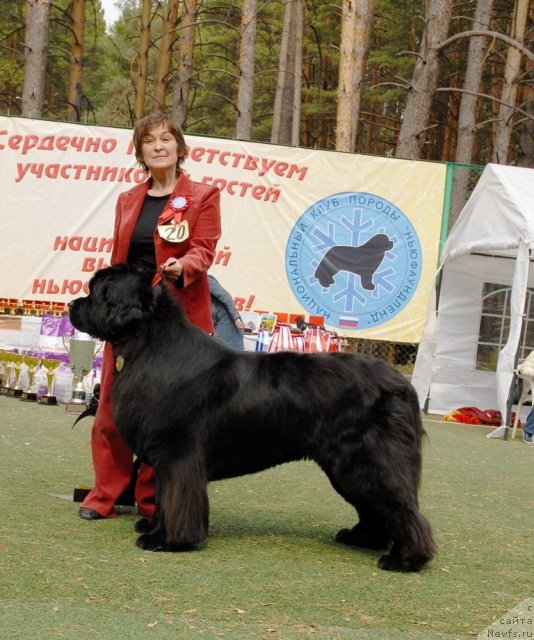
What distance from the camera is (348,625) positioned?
348cm

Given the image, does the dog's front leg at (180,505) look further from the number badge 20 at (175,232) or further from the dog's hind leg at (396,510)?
the number badge 20 at (175,232)

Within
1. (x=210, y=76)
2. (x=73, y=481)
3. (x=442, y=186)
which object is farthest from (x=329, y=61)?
(x=73, y=481)

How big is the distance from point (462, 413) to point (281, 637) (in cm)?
918

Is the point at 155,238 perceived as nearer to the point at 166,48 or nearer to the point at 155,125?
the point at 155,125

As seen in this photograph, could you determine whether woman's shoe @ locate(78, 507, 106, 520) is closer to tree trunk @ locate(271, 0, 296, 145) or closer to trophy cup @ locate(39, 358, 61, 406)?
trophy cup @ locate(39, 358, 61, 406)

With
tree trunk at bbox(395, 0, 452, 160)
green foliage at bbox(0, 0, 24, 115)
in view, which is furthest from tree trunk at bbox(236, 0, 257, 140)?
green foliage at bbox(0, 0, 24, 115)

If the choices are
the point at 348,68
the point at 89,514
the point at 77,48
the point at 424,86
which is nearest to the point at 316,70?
the point at 77,48

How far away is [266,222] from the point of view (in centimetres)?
1234

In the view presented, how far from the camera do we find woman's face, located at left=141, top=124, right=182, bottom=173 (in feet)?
16.0

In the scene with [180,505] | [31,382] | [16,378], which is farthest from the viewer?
[16,378]

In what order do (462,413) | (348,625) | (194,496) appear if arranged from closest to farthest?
1. (348,625)
2. (194,496)
3. (462,413)

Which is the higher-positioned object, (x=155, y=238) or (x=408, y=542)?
(x=155, y=238)

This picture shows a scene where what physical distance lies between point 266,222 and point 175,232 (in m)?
7.61

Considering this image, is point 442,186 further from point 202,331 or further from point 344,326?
point 202,331
